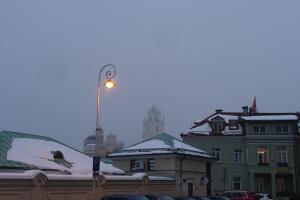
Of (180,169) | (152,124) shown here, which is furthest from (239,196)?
(152,124)

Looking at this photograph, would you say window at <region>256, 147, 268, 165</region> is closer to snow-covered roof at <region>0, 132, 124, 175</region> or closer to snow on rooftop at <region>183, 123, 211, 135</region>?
snow on rooftop at <region>183, 123, 211, 135</region>

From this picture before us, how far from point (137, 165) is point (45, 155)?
41.7 feet

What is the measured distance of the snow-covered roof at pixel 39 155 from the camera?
96.7 feet

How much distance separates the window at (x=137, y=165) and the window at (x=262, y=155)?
23.8 m

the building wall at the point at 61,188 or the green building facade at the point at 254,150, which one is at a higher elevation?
the green building facade at the point at 254,150

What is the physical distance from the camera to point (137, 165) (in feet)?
143

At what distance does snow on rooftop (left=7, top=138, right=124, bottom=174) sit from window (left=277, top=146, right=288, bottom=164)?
30.7 metres

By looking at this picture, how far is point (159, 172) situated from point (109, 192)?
1189 cm

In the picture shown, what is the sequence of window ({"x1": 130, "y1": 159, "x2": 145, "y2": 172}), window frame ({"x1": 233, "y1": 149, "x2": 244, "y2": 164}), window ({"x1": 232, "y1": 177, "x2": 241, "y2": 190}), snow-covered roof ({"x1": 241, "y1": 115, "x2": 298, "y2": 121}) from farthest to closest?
window frame ({"x1": 233, "y1": 149, "x2": 244, "y2": 164}) → window ({"x1": 232, "y1": 177, "x2": 241, "y2": 190}) → snow-covered roof ({"x1": 241, "y1": 115, "x2": 298, "y2": 121}) → window ({"x1": 130, "y1": 159, "x2": 145, "y2": 172})

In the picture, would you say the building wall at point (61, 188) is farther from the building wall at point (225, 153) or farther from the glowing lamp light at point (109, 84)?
the building wall at point (225, 153)

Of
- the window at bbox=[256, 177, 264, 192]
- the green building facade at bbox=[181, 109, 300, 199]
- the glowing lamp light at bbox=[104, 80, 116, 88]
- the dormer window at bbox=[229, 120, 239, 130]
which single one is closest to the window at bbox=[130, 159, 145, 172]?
the glowing lamp light at bbox=[104, 80, 116, 88]

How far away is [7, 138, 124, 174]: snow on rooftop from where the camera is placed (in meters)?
30.2

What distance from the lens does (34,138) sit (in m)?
35.0

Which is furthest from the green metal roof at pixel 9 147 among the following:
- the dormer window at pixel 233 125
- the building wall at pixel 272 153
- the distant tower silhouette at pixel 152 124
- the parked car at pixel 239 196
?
the distant tower silhouette at pixel 152 124
